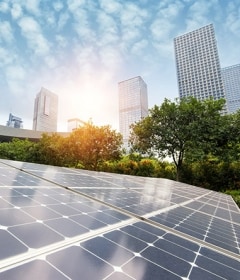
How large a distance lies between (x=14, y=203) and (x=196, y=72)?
164 metres

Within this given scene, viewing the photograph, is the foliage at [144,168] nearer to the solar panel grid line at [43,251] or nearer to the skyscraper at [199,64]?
the solar panel grid line at [43,251]

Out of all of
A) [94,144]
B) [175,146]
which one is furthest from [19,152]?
[175,146]

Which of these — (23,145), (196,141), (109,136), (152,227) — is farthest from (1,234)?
(23,145)

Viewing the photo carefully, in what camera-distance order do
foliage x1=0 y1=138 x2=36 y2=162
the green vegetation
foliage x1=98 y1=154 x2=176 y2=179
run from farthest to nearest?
foliage x1=0 y1=138 x2=36 y2=162
foliage x1=98 y1=154 x2=176 y2=179
the green vegetation

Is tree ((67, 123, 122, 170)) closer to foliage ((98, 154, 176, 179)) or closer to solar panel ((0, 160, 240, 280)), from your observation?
foliage ((98, 154, 176, 179))

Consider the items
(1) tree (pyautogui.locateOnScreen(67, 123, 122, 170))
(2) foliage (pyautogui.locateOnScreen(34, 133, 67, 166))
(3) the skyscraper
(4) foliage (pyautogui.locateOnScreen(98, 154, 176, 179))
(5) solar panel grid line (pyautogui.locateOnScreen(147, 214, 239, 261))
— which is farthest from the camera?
(3) the skyscraper

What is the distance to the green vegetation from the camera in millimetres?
28438

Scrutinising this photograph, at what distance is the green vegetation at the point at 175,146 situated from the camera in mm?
28438

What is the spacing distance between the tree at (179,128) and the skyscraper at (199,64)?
110 meters

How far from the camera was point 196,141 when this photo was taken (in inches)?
1112

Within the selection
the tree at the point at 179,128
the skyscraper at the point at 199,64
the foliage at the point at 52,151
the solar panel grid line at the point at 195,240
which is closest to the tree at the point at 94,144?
Answer: the foliage at the point at 52,151

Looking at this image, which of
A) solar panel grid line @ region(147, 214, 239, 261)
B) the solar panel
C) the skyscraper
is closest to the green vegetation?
solar panel grid line @ region(147, 214, 239, 261)

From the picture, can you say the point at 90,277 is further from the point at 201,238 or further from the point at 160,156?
the point at 160,156

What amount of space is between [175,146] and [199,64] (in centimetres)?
14221
